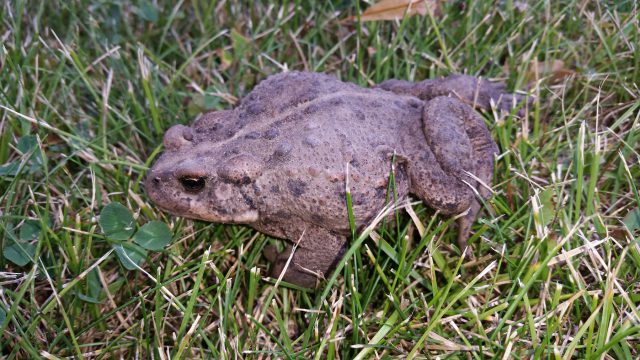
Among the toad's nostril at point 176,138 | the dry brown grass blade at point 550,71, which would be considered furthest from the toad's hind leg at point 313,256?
the dry brown grass blade at point 550,71

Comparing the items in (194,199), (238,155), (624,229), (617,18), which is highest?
(617,18)

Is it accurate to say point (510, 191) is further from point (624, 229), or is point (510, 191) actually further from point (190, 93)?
point (190, 93)

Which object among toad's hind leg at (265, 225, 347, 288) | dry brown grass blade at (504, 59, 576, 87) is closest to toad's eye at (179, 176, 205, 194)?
toad's hind leg at (265, 225, 347, 288)

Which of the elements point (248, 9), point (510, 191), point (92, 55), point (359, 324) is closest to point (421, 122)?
point (510, 191)

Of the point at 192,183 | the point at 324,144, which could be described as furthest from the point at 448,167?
the point at 192,183

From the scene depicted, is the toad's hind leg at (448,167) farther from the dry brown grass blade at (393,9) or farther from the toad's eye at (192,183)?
the dry brown grass blade at (393,9)

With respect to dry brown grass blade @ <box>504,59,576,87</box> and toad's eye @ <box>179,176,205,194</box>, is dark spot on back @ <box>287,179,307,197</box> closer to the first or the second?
toad's eye @ <box>179,176,205,194</box>

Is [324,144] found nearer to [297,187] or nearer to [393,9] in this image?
[297,187]
